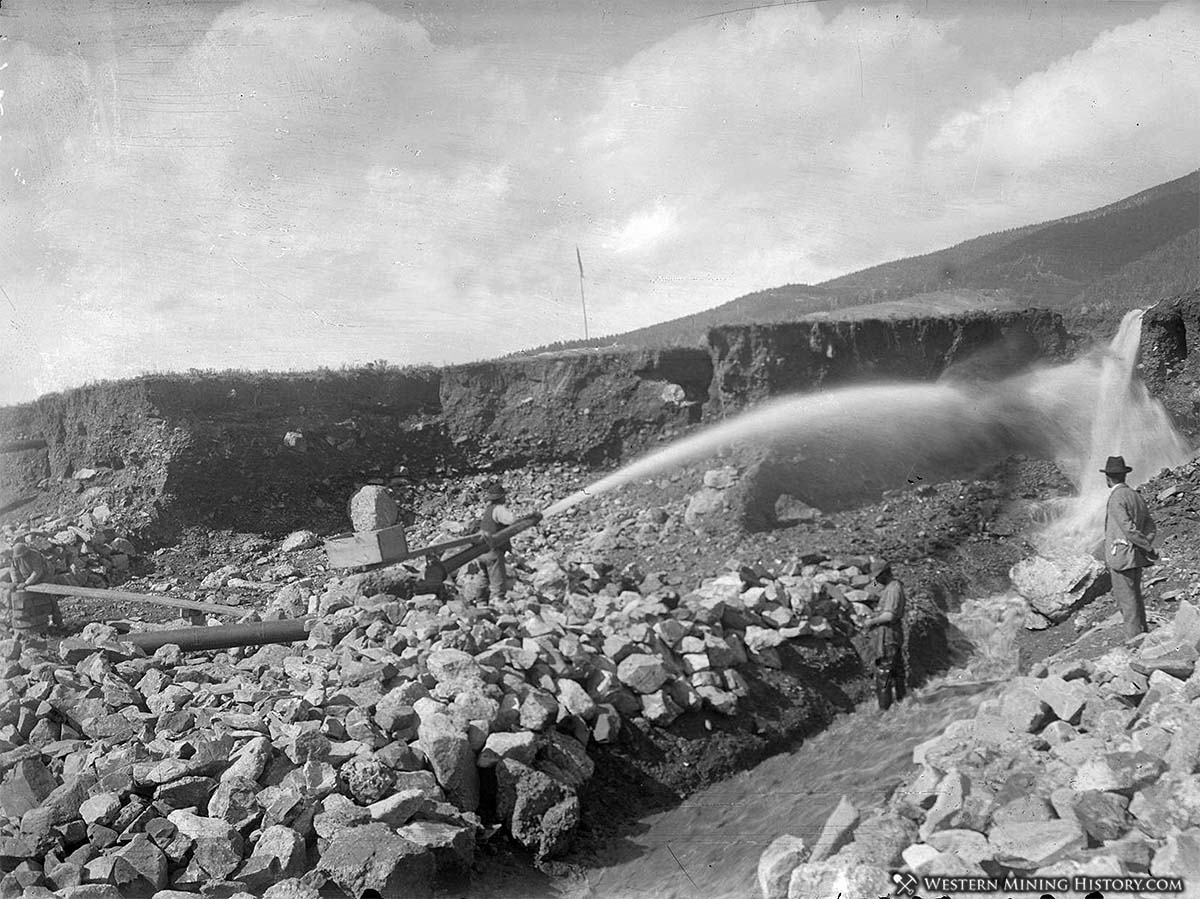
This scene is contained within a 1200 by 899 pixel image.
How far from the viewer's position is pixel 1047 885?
305 cm

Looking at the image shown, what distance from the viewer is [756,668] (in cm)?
500

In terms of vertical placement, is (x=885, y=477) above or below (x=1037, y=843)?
above

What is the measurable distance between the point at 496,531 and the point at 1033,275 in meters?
3.68

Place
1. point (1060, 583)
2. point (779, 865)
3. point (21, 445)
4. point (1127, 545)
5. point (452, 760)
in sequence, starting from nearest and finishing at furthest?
point (779, 865)
point (452, 760)
point (1127, 545)
point (1060, 583)
point (21, 445)

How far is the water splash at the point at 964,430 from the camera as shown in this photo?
472 cm

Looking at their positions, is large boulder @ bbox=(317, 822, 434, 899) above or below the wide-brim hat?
below

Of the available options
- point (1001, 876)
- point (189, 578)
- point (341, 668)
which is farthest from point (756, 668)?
point (189, 578)

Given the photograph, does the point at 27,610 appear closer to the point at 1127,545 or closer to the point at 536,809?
the point at 536,809

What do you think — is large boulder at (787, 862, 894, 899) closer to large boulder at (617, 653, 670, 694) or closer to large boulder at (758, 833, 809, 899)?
large boulder at (758, 833, 809, 899)

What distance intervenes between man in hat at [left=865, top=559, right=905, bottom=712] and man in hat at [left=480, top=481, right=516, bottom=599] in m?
2.29

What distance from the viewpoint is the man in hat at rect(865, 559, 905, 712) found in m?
4.60

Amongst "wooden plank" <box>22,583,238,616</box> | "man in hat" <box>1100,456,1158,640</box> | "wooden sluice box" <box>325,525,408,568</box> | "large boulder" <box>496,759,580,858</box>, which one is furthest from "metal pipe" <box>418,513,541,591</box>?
"man in hat" <box>1100,456,1158,640</box>

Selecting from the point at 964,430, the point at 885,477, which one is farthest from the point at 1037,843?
the point at 964,430

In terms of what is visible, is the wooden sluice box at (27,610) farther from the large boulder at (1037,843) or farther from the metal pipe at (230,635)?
the large boulder at (1037,843)
